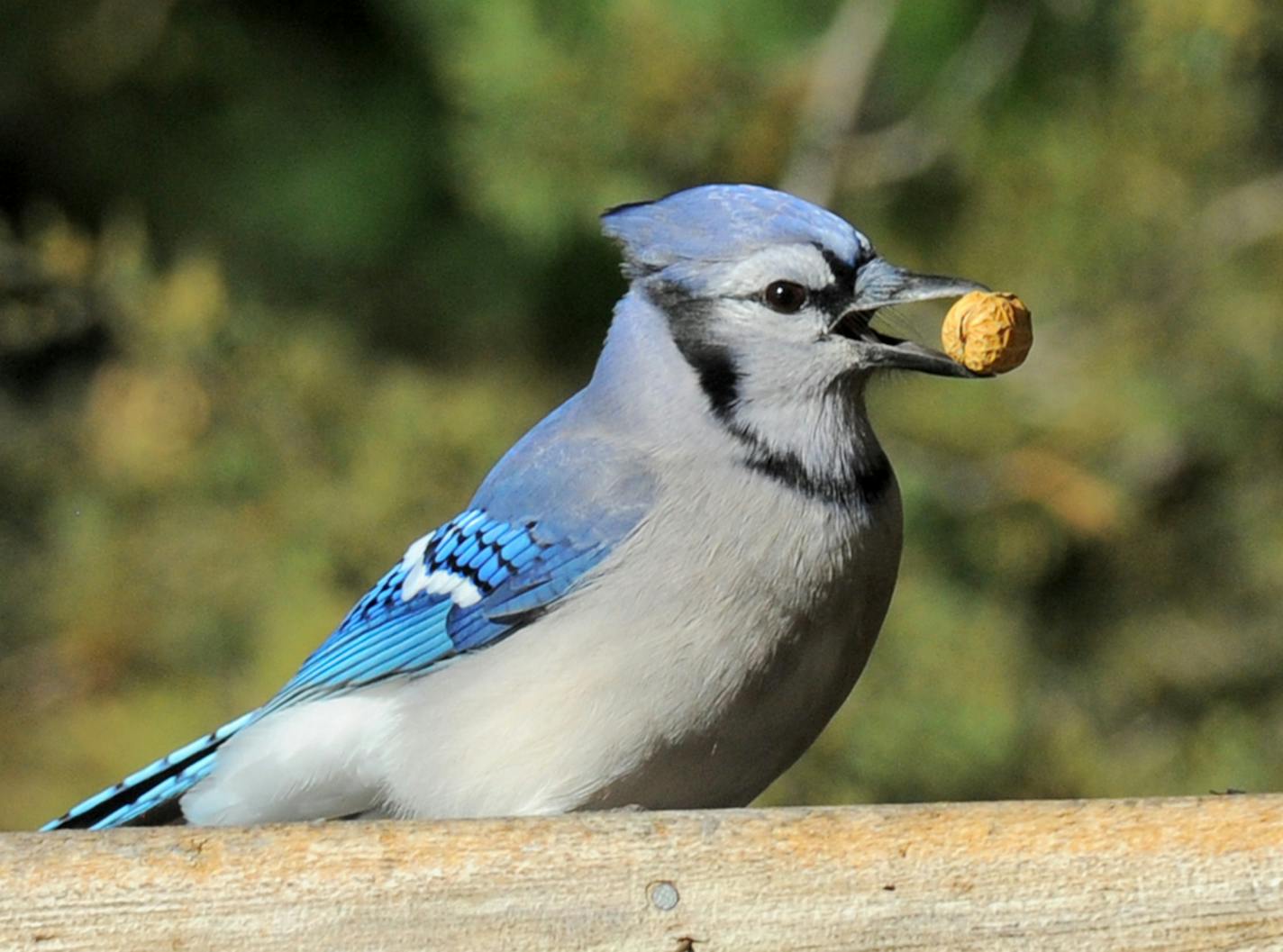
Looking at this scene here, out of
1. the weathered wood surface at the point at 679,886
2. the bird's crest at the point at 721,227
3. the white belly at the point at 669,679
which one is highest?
the bird's crest at the point at 721,227

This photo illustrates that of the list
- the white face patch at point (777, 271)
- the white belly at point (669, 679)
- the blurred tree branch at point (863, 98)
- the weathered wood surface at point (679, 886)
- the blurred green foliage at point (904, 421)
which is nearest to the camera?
the weathered wood surface at point (679, 886)

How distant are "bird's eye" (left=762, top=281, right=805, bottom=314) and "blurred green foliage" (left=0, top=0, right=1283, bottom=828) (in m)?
0.93

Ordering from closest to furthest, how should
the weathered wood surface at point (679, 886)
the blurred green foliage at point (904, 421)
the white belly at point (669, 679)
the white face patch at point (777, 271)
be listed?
the weathered wood surface at point (679, 886) → the white belly at point (669, 679) → the white face patch at point (777, 271) → the blurred green foliage at point (904, 421)

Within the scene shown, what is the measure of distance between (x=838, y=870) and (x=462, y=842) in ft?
0.68

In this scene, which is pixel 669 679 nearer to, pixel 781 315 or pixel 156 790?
pixel 781 315

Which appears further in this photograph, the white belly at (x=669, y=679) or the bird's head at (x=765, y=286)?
the bird's head at (x=765, y=286)

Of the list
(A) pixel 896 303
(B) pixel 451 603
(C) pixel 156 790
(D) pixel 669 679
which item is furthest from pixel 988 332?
(C) pixel 156 790

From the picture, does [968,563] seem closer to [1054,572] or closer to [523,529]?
[1054,572]

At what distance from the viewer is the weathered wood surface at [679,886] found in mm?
1048

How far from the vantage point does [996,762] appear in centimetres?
241

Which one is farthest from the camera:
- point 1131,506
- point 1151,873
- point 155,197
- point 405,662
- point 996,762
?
point 155,197

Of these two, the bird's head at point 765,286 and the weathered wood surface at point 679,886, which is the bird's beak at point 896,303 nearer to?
the bird's head at point 765,286

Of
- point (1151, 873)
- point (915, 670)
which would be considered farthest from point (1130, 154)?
point (1151, 873)

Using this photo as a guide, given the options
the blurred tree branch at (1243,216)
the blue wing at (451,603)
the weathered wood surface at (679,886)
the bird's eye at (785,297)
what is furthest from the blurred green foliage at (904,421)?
the weathered wood surface at (679,886)
